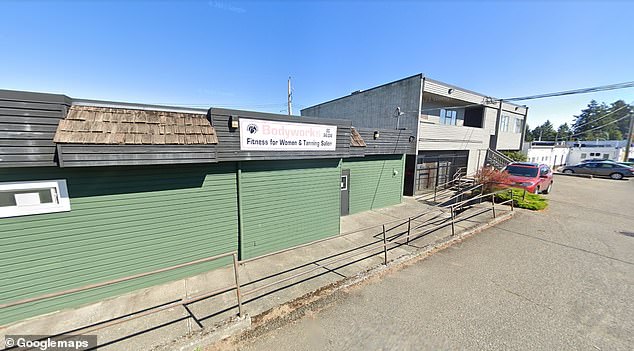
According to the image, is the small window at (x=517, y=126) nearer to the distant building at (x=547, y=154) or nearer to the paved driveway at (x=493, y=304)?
the distant building at (x=547, y=154)

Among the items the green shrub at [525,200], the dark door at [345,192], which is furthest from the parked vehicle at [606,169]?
the dark door at [345,192]

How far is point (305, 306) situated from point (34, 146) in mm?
4884

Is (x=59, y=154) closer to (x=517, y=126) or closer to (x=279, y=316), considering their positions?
(x=279, y=316)

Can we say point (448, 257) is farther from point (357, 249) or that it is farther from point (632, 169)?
point (632, 169)

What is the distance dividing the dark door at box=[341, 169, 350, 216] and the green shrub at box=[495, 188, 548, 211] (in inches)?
297

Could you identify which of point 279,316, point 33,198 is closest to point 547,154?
point 279,316

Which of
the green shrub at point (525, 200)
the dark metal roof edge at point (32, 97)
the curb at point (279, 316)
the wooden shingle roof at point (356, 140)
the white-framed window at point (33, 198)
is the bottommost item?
the curb at point (279, 316)

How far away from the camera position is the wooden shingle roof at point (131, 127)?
3514 millimetres

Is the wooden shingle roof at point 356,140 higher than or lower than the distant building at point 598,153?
higher

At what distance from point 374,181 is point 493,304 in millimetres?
6214

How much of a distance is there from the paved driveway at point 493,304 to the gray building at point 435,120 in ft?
23.6

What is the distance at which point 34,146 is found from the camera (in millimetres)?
3287

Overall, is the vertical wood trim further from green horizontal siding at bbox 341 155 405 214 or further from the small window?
the small window

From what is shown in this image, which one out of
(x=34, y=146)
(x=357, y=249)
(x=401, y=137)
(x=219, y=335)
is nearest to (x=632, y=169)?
(x=401, y=137)
